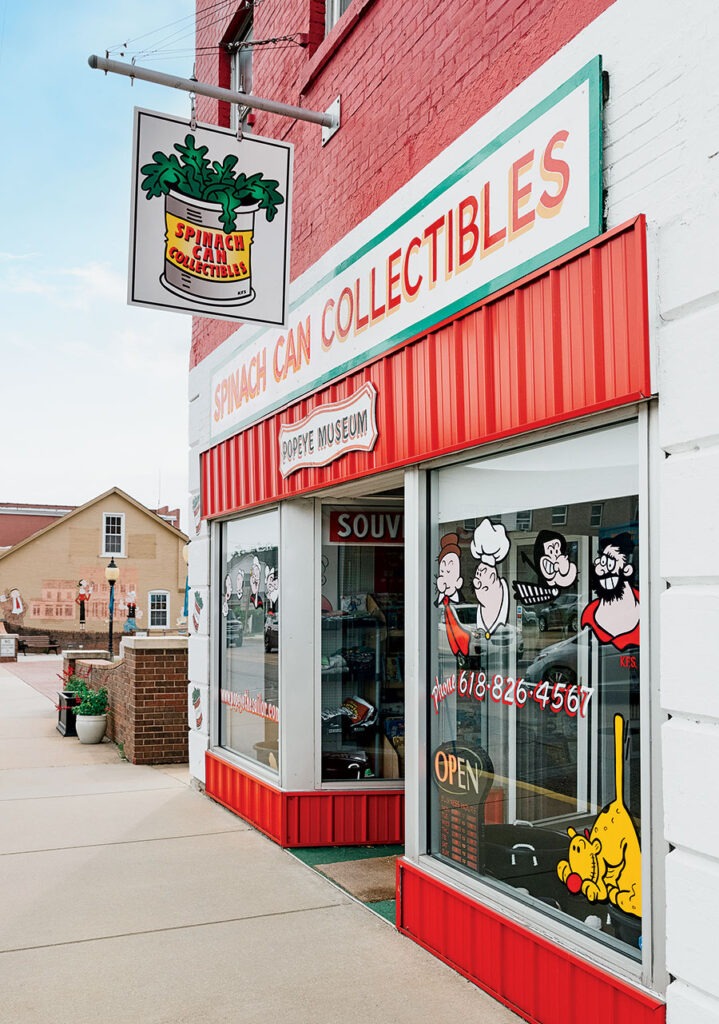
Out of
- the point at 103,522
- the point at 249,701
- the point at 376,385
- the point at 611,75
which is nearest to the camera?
the point at 611,75

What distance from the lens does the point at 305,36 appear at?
294 inches

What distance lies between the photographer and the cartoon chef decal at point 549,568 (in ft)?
14.5

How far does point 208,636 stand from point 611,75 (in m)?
6.56

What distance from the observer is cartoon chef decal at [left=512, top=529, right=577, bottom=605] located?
4414 millimetres

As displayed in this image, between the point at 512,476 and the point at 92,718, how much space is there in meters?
9.62

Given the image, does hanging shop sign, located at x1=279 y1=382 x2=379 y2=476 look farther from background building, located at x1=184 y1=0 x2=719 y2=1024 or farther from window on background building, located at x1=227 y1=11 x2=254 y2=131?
window on background building, located at x1=227 y1=11 x2=254 y2=131

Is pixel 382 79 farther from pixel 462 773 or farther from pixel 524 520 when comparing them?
pixel 462 773

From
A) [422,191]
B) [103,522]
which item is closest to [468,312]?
[422,191]

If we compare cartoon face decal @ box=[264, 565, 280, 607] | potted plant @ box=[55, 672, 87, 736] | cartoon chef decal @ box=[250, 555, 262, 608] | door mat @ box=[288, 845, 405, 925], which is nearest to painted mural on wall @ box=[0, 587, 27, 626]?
potted plant @ box=[55, 672, 87, 736]

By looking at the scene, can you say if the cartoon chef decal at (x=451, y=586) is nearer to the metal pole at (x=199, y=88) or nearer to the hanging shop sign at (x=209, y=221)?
the hanging shop sign at (x=209, y=221)

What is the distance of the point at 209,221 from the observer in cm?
627

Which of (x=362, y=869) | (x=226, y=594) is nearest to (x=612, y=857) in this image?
(x=362, y=869)

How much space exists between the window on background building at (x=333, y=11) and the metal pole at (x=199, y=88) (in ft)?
3.32

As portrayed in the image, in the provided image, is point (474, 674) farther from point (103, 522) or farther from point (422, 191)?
point (103, 522)
